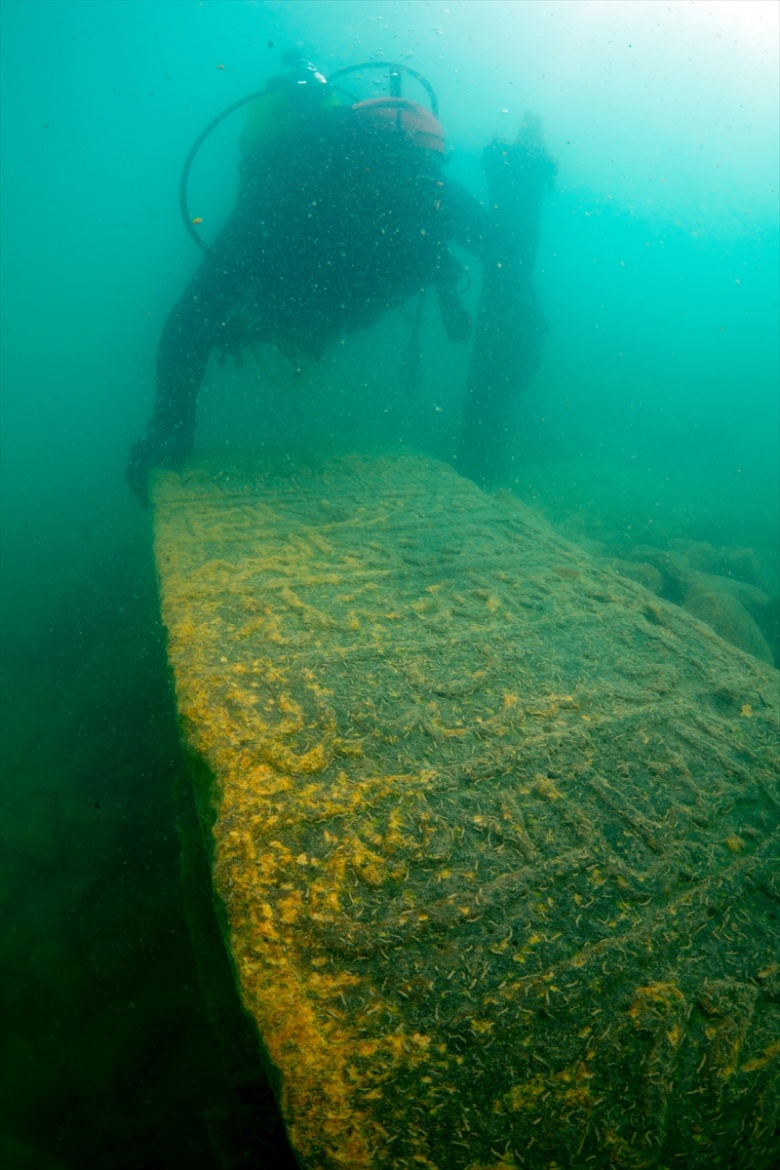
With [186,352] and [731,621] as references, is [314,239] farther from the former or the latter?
[731,621]

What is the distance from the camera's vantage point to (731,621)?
4.89 metres

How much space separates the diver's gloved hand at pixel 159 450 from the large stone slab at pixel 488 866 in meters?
3.13

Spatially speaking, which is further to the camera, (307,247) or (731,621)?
(307,247)

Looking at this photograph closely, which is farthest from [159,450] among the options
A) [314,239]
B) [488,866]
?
[488,866]

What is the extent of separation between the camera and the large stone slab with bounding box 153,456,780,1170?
→ 45.2 inches

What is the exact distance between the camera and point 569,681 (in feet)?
8.14

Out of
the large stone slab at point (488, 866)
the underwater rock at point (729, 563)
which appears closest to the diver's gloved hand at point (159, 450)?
the large stone slab at point (488, 866)

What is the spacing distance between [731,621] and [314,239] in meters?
5.44

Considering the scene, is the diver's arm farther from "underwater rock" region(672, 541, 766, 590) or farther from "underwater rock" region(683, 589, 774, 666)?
"underwater rock" region(672, 541, 766, 590)

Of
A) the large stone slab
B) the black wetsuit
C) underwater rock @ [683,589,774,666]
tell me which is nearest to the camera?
the large stone slab

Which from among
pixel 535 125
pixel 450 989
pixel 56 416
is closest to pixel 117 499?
pixel 535 125

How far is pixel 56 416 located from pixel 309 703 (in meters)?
32.0

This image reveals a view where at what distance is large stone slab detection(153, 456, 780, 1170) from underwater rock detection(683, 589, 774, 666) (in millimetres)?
2222

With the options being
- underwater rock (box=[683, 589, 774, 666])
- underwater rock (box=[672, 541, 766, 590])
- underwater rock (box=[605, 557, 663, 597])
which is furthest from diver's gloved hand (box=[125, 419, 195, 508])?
underwater rock (box=[672, 541, 766, 590])
